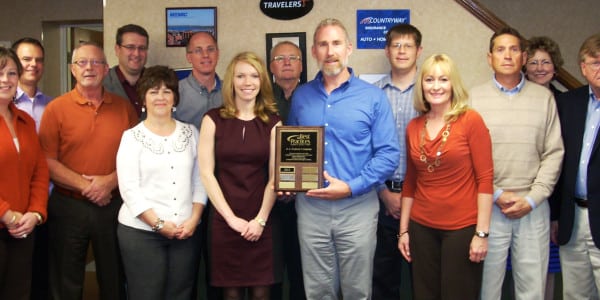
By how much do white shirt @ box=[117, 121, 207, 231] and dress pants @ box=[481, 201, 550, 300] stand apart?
155cm

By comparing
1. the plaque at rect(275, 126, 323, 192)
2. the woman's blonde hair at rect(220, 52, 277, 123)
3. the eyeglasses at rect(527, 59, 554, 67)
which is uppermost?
the eyeglasses at rect(527, 59, 554, 67)

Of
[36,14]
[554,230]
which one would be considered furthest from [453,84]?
[36,14]

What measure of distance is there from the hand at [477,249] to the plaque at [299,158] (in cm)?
74

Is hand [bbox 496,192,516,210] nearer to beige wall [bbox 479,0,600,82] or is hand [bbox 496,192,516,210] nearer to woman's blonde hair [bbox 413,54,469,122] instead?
woman's blonde hair [bbox 413,54,469,122]

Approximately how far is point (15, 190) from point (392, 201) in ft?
6.41

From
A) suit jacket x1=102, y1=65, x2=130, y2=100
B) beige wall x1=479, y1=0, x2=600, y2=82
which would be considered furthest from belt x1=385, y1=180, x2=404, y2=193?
beige wall x1=479, y1=0, x2=600, y2=82

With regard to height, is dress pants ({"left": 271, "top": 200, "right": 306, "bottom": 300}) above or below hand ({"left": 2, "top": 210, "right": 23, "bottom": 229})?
below

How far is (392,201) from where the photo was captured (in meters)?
2.94

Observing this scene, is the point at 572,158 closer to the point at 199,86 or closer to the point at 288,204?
the point at 288,204

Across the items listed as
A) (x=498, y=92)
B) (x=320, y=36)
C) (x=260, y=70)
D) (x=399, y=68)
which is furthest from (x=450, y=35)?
(x=260, y=70)

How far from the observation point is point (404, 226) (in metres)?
2.61

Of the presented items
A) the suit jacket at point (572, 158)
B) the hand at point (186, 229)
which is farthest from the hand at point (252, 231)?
the suit jacket at point (572, 158)

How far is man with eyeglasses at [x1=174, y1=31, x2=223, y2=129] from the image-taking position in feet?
10.7

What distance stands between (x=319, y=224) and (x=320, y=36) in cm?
94
